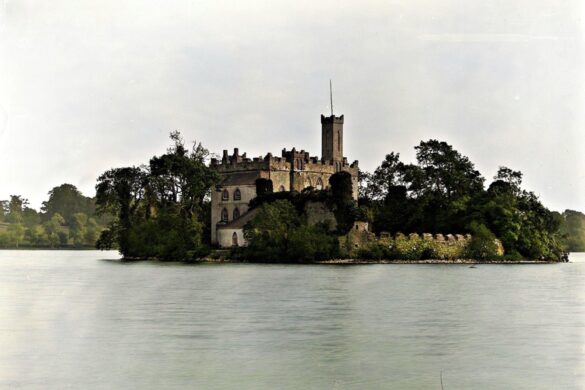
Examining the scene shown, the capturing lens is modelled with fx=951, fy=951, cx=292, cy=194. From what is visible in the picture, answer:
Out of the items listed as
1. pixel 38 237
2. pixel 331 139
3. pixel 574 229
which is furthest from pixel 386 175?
pixel 38 237

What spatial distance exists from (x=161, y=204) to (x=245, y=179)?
660cm

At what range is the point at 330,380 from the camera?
53.3ft

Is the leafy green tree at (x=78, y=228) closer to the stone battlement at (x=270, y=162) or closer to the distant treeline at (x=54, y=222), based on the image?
the distant treeline at (x=54, y=222)

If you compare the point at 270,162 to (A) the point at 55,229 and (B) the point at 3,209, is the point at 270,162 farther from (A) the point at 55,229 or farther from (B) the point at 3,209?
(B) the point at 3,209

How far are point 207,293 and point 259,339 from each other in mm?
13507

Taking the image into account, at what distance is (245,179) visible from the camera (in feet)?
237

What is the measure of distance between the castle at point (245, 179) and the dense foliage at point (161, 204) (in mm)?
1491

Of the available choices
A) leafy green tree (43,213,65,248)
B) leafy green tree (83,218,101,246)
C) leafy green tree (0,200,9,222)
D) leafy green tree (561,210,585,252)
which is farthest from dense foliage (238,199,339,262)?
leafy green tree (0,200,9,222)

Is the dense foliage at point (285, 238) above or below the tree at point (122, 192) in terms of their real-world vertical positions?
below

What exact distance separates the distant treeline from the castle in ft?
179

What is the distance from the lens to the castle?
230ft

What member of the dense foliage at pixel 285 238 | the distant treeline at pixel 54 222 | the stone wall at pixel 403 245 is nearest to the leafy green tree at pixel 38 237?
the distant treeline at pixel 54 222

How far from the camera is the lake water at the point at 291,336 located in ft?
54.3

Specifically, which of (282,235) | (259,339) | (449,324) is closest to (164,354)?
(259,339)
